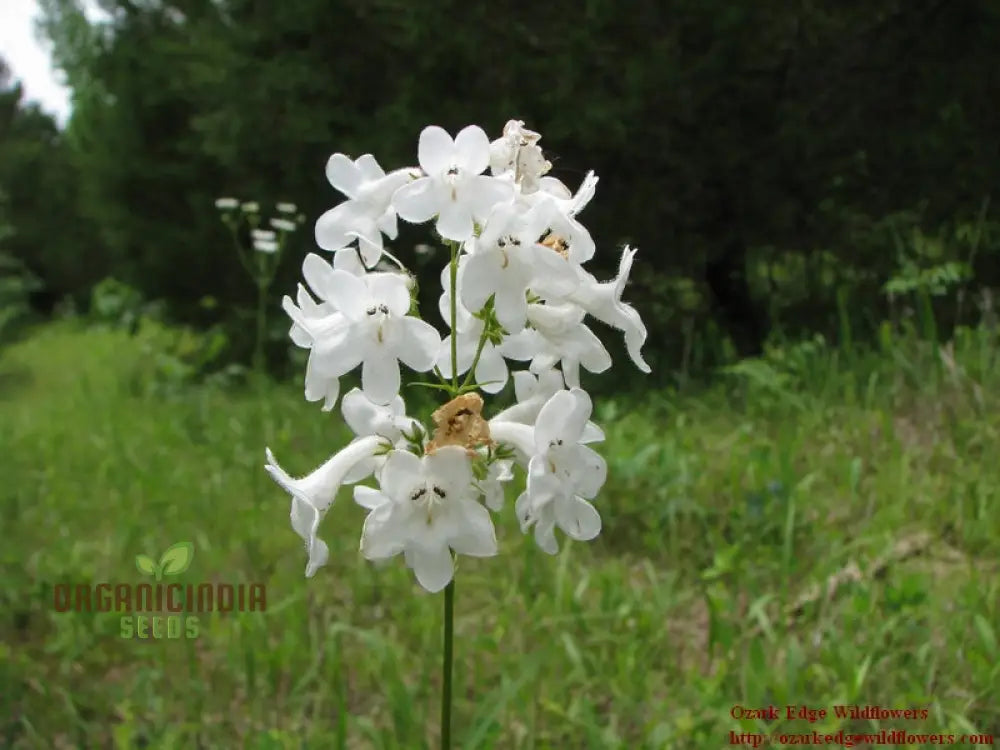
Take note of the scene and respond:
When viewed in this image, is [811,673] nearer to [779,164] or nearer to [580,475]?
[580,475]

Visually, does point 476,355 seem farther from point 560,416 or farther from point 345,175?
point 345,175

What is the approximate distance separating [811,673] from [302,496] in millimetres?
1623

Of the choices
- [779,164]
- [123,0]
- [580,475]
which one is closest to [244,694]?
→ [580,475]

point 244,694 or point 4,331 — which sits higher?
point 4,331

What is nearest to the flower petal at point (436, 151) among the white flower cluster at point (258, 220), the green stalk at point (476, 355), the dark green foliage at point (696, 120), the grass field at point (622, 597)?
the green stalk at point (476, 355)

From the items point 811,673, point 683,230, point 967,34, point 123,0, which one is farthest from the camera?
point 123,0

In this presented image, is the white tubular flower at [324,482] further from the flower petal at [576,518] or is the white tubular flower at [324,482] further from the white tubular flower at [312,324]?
the flower petal at [576,518]

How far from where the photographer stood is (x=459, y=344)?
51.2 inches

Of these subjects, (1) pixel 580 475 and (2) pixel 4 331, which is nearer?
(1) pixel 580 475

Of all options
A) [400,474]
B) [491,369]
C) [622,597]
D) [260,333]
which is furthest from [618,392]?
[400,474]

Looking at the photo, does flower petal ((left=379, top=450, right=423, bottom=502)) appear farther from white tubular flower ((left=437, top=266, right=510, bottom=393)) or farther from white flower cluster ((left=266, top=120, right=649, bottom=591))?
white tubular flower ((left=437, top=266, right=510, bottom=393))

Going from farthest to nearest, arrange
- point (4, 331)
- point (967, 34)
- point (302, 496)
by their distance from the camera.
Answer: point (4, 331) → point (967, 34) → point (302, 496)

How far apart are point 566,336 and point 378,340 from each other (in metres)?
0.27

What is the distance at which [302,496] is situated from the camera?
1.18 meters
